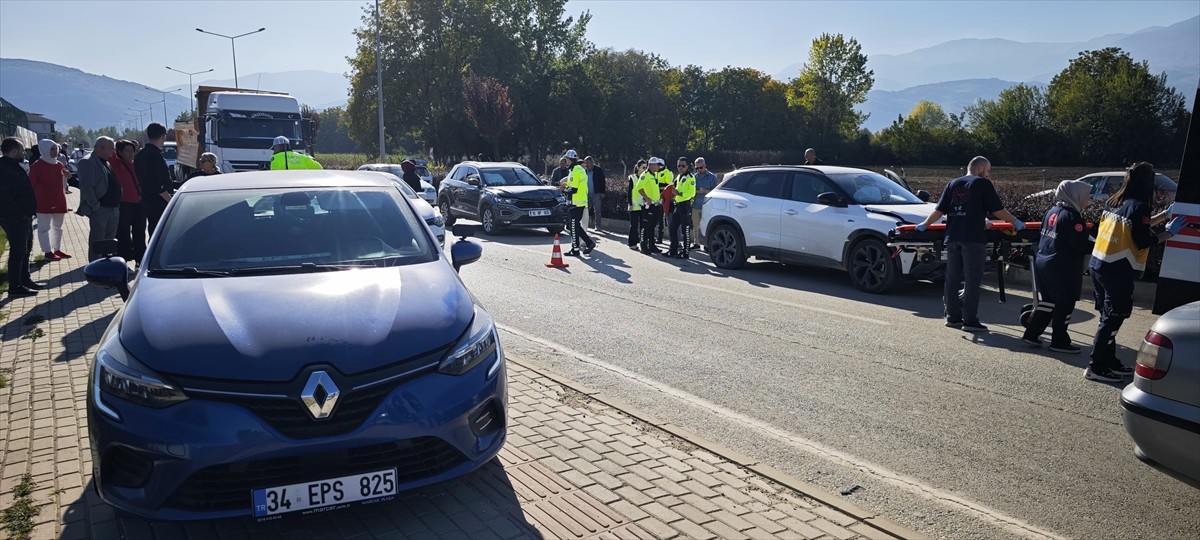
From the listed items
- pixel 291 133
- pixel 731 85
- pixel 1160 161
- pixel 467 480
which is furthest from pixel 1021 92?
pixel 467 480

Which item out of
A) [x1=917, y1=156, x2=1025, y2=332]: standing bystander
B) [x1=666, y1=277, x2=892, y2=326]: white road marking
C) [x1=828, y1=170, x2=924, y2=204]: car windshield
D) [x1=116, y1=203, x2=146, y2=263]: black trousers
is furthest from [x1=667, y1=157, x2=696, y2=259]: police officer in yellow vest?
[x1=116, y1=203, x2=146, y2=263]: black trousers

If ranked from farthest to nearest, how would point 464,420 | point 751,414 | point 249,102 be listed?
point 249,102, point 751,414, point 464,420

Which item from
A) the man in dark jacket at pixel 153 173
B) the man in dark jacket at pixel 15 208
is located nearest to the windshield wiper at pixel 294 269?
the man in dark jacket at pixel 15 208

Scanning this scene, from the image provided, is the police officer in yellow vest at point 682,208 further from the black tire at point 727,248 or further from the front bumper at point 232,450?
the front bumper at point 232,450

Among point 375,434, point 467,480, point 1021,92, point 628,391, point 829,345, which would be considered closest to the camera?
point 375,434

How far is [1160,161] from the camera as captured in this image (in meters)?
56.9

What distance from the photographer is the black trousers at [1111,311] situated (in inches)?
272

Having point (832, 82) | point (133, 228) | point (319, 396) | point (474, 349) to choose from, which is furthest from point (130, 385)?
point (832, 82)

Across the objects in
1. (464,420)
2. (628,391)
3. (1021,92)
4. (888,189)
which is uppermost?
(1021,92)

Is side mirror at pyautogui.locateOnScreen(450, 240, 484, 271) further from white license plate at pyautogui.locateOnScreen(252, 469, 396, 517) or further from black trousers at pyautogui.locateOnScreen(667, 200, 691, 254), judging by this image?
black trousers at pyautogui.locateOnScreen(667, 200, 691, 254)

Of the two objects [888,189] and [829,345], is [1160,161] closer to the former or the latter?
[888,189]

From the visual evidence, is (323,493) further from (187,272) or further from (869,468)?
(869,468)

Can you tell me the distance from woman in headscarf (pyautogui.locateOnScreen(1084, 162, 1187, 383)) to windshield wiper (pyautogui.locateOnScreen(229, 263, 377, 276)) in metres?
5.96

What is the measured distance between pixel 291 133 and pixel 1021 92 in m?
59.9
